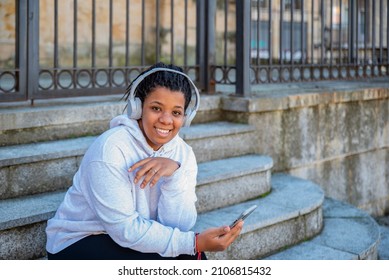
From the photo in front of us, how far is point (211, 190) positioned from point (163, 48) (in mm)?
5876

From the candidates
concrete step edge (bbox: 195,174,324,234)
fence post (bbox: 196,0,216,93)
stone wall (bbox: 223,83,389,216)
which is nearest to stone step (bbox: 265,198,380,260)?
concrete step edge (bbox: 195,174,324,234)

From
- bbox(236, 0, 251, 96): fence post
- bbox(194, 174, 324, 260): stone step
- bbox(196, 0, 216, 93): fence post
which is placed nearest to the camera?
bbox(194, 174, 324, 260): stone step

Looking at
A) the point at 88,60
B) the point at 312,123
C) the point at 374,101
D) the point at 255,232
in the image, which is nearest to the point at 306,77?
the point at 312,123

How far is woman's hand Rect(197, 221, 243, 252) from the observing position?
8.90 feet

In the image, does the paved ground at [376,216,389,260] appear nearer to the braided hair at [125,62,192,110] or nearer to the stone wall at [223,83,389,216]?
the stone wall at [223,83,389,216]

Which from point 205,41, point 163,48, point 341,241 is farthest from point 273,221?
point 163,48

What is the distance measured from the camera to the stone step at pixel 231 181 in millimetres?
4367

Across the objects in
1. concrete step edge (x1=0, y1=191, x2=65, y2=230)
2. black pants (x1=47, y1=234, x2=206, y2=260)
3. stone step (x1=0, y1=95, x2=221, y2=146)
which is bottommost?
black pants (x1=47, y1=234, x2=206, y2=260)

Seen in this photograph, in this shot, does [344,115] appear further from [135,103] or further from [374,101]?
[135,103]

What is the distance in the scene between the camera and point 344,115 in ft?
21.2

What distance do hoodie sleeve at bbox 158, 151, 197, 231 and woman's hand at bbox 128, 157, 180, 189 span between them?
58mm

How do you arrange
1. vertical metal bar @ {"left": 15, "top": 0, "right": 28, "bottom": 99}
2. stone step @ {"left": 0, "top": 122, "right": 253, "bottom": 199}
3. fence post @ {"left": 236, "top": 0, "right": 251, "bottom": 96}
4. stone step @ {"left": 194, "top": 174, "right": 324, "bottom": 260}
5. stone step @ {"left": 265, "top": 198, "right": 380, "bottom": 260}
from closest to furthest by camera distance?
stone step @ {"left": 0, "top": 122, "right": 253, "bottom": 199} → stone step @ {"left": 194, "top": 174, "right": 324, "bottom": 260} → stone step @ {"left": 265, "top": 198, "right": 380, "bottom": 260} → vertical metal bar @ {"left": 15, "top": 0, "right": 28, "bottom": 99} → fence post @ {"left": 236, "top": 0, "right": 251, "bottom": 96}

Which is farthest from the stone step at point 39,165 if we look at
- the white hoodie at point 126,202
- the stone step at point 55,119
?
the white hoodie at point 126,202

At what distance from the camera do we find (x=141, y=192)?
285 centimetres
